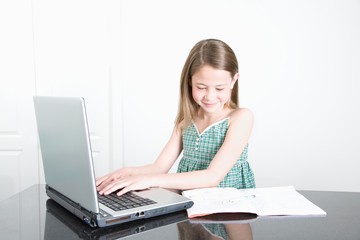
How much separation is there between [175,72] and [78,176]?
199cm

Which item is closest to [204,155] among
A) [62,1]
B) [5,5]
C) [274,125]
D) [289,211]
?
[289,211]

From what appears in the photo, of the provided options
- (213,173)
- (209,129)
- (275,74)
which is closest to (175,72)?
(275,74)

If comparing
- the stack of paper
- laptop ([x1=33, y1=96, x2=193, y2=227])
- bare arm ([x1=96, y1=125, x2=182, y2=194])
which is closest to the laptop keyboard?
laptop ([x1=33, y1=96, x2=193, y2=227])

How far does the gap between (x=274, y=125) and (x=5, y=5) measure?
207 centimetres

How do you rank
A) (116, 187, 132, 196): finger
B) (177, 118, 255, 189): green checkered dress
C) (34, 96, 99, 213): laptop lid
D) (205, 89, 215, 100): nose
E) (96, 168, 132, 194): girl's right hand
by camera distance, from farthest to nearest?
1. (177, 118, 255, 189): green checkered dress
2. (205, 89, 215, 100): nose
3. (96, 168, 132, 194): girl's right hand
4. (116, 187, 132, 196): finger
5. (34, 96, 99, 213): laptop lid

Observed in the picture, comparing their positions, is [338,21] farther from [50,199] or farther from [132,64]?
[50,199]

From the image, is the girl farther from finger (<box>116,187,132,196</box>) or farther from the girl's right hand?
finger (<box>116,187,132,196</box>)

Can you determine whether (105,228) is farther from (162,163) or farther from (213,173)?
(162,163)

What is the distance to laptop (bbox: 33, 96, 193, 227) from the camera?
81 cm

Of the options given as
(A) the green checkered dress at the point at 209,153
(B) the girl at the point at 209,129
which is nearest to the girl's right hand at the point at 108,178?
(B) the girl at the point at 209,129

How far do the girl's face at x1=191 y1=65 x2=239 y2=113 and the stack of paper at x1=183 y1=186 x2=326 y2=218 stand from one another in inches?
17.5

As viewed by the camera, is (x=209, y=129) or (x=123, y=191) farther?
(x=209, y=129)

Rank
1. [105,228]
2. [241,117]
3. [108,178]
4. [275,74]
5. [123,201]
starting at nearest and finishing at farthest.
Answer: [105,228] → [123,201] → [108,178] → [241,117] → [275,74]

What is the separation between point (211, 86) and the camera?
57.1 inches
